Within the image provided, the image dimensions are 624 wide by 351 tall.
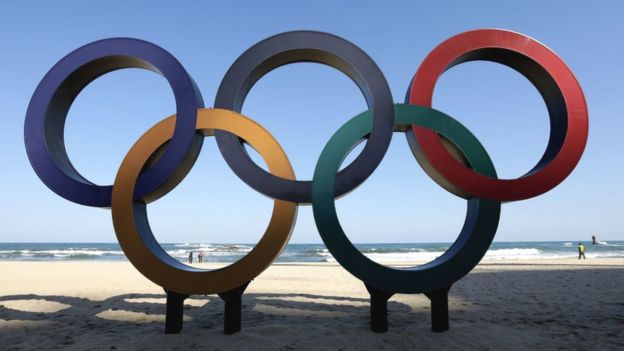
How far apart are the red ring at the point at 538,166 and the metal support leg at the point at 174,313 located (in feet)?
15.4

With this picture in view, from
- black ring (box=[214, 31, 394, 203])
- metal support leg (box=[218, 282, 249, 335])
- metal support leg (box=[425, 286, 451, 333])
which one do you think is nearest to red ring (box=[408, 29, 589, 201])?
black ring (box=[214, 31, 394, 203])

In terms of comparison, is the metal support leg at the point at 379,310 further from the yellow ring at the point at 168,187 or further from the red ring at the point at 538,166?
the red ring at the point at 538,166

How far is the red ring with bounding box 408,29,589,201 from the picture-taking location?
19.3 feet

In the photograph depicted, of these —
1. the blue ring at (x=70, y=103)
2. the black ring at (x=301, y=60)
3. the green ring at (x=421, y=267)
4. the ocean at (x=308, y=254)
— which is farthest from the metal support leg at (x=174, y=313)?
the ocean at (x=308, y=254)

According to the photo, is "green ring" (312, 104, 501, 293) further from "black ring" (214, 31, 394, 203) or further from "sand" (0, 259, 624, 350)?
"sand" (0, 259, 624, 350)

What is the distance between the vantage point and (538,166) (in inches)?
252

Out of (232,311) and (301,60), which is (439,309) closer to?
(232,311)

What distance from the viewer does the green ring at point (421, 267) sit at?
5781 mm

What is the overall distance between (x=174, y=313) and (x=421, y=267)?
4.12m

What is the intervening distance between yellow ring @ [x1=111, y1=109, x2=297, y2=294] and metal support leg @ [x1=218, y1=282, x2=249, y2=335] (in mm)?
148

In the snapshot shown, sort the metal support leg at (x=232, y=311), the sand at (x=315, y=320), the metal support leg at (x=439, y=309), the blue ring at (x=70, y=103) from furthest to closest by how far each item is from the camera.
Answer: the blue ring at (x=70, y=103), the metal support leg at (x=439, y=309), the metal support leg at (x=232, y=311), the sand at (x=315, y=320)

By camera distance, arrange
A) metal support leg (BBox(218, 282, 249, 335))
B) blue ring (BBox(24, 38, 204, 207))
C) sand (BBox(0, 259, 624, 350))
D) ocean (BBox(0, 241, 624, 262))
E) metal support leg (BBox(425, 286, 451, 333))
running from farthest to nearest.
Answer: ocean (BBox(0, 241, 624, 262)) < blue ring (BBox(24, 38, 204, 207)) < metal support leg (BBox(425, 286, 451, 333)) < metal support leg (BBox(218, 282, 249, 335)) < sand (BBox(0, 259, 624, 350))

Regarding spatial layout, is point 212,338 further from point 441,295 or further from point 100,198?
point 441,295

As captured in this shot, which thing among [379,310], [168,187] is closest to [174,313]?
[168,187]
